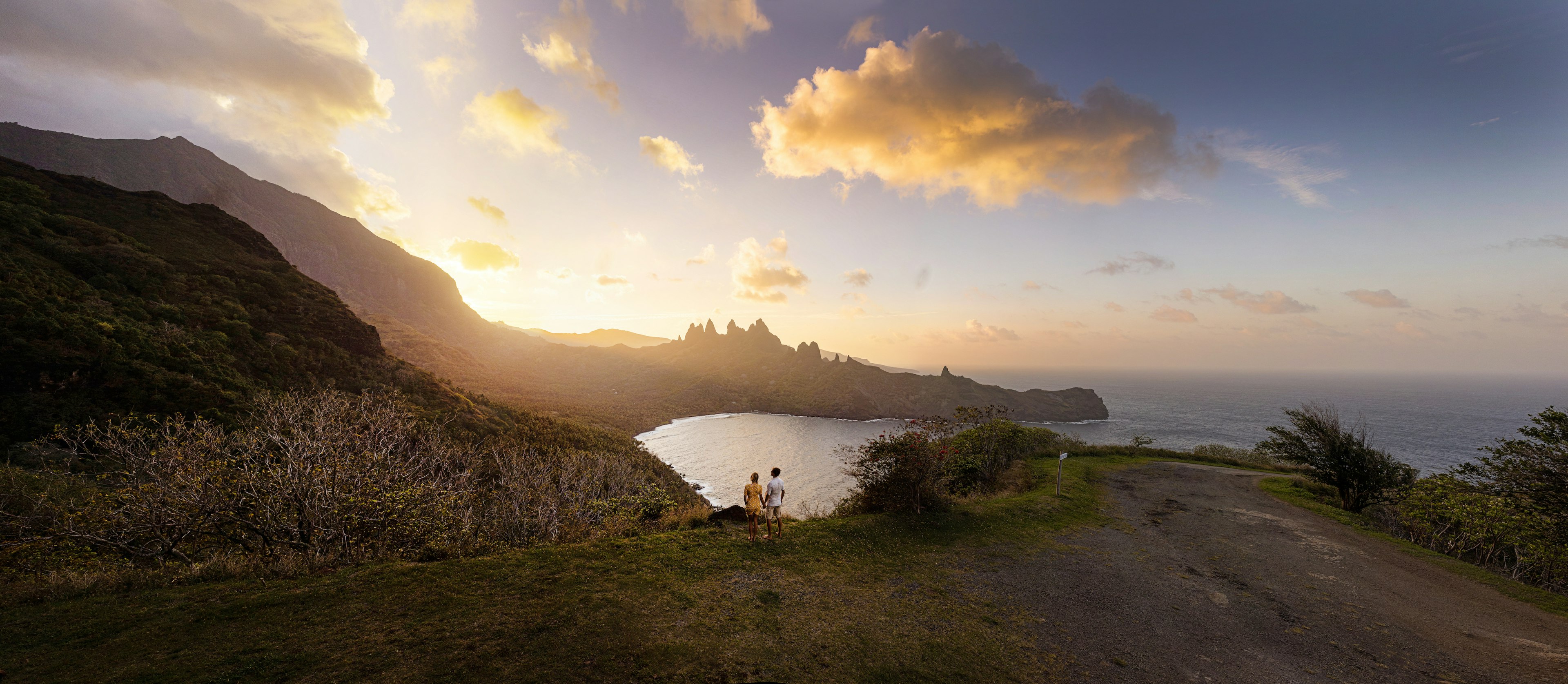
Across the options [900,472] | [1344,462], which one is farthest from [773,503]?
[1344,462]

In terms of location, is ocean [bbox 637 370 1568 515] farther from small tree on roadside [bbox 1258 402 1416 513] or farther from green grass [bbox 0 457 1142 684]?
small tree on roadside [bbox 1258 402 1416 513]

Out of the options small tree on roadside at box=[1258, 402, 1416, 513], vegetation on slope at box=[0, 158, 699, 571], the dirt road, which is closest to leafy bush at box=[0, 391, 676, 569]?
vegetation on slope at box=[0, 158, 699, 571]

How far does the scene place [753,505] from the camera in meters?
11.2

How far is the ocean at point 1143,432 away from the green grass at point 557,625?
24645mm

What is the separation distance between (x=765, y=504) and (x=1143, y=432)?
100 meters

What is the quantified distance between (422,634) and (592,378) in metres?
139

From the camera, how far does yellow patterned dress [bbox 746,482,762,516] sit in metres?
11.2

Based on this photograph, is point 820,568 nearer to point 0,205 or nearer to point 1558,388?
point 0,205

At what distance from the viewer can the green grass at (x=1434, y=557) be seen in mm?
9719

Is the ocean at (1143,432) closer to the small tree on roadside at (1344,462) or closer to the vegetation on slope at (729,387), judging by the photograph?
the vegetation on slope at (729,387)

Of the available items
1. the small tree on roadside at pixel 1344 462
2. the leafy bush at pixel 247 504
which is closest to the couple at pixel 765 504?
the leafy bush at pixel 247 504

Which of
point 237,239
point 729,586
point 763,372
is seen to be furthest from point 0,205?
point 763,372

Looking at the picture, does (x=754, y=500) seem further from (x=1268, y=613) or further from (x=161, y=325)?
(x=161, y=325)

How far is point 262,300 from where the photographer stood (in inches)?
1407
